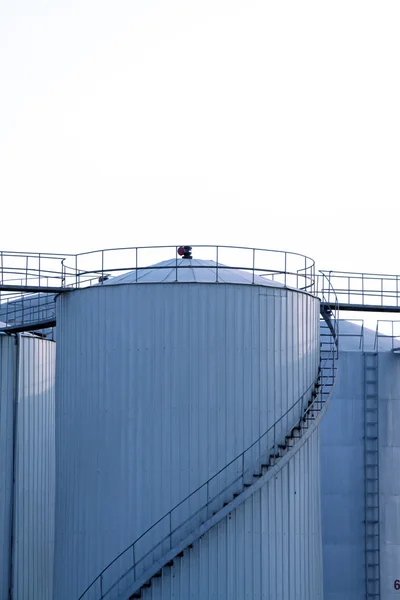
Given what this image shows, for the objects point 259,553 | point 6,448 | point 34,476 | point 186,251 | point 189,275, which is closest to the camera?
point 259,553

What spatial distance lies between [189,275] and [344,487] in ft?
33.4

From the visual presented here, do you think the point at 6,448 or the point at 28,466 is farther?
the point at 28,466

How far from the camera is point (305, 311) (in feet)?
89.4

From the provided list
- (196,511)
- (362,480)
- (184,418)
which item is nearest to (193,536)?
(196,511)

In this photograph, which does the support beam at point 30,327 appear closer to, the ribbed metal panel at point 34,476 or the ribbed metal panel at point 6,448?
the ribbed metal panel at point 6,448

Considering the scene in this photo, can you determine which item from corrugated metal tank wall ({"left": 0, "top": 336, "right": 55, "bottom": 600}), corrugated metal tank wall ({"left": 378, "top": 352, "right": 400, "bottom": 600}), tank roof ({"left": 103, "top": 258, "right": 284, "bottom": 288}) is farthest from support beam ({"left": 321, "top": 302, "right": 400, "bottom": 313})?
corrugated metal tank wall ({"left": 0, "top": 336, "right": 55, "bottom": 600})

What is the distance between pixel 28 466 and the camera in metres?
34.7

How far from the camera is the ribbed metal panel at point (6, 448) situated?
33.6 meters

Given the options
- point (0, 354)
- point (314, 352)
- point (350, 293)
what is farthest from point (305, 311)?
point (0, 354)

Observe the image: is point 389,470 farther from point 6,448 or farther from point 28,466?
point 6,448

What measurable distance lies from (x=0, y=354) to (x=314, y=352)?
11013 mm

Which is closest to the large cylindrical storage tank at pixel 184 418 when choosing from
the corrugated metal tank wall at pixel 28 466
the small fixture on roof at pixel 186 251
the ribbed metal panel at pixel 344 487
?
the small fixture on roof at pixel 186 251

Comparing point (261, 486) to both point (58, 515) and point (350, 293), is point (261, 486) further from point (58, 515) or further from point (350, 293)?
point (350, 293)

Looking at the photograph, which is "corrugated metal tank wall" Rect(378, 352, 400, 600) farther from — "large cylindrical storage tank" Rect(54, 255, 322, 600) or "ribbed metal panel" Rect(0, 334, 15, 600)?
"ribbed metal panel" Rect(0, 334, 15, 600)
